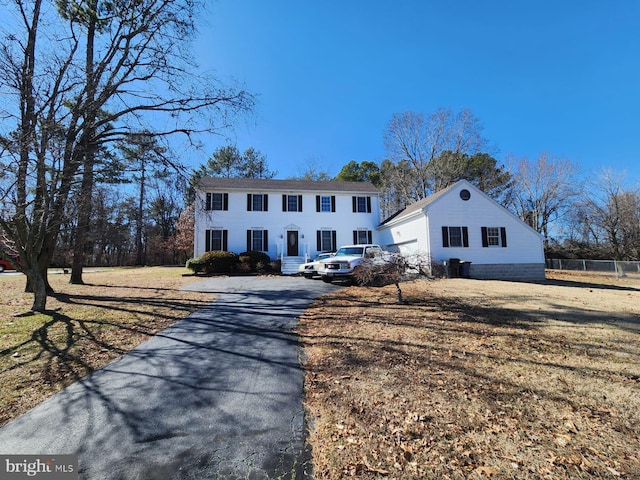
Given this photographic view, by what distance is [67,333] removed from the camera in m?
5.41

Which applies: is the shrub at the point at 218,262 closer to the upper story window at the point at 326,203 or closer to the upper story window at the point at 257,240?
the upper story window at the point at 257,240

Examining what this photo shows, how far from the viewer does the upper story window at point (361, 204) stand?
71.0 feet

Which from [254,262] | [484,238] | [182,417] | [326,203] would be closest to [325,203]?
[326,203]

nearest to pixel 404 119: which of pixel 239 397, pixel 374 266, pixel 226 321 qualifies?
pixel 374 266

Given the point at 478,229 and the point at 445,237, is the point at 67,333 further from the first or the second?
the point at 478,229

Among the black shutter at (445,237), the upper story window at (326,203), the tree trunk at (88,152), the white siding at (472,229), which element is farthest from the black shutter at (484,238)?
the tree trunk at (88,152)

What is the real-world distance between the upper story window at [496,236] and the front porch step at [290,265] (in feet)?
37.8

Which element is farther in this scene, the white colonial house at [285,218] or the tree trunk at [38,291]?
the white colonial house at [285,218]

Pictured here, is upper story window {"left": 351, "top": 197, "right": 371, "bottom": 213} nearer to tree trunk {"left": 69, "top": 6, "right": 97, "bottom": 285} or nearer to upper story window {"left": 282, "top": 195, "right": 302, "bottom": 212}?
upper story window {"left": 282, "top": 195, "right": 302, "bottom": 212}

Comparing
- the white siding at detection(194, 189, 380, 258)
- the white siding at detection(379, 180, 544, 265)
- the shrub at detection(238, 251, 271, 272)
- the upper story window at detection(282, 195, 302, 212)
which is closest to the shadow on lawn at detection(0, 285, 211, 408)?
the shrub at detection(238, 251, 271, 272)

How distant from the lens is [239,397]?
3229 millimetres

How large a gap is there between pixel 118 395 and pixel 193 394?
87cm

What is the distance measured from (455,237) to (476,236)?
1.38 meters

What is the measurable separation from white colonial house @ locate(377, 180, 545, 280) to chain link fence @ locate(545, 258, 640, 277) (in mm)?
8604
